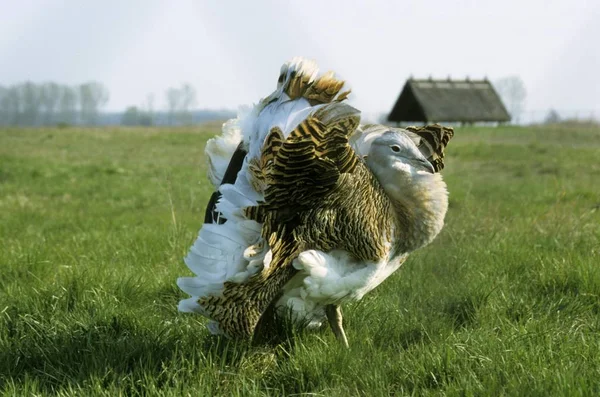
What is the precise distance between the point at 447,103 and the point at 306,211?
19598mm

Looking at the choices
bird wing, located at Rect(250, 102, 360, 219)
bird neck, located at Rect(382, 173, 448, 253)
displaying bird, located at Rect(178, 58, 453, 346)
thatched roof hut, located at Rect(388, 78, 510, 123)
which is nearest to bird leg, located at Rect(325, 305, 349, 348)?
displaying bird, located at Rect(178, 58, 453, 346)

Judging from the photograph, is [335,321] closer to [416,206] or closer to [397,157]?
[416,206]

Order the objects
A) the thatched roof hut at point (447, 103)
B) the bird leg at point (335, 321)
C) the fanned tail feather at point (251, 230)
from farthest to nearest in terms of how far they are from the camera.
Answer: the thatched roof hut at point (447, 103) < the bird leg at point (335, 321) < the fanned tail feather at point (251, 230)

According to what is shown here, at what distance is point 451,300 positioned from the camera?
3.71 m

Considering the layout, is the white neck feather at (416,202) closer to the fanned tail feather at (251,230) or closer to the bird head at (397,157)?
the bird head at (397,157)

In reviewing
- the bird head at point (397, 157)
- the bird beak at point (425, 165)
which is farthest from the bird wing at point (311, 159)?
the bird beak at point (425, 165)

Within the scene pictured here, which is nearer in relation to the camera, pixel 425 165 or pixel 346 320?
pixel 425 165

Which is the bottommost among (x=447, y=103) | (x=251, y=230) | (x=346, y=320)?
(x=346, y=320)

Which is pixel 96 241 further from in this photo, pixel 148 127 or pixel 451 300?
pixel 148 127

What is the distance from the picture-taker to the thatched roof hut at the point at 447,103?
69.3 feet

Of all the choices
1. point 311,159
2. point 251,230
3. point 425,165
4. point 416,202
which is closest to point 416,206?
point 416,202

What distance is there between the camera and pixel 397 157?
2900 millimetres

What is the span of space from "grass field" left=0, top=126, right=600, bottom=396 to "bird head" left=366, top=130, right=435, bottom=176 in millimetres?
787

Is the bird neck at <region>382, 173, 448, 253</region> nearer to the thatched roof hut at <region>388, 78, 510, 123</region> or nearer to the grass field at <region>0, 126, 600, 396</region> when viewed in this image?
the grass field at <region>0, 126, 600, 396</region>
